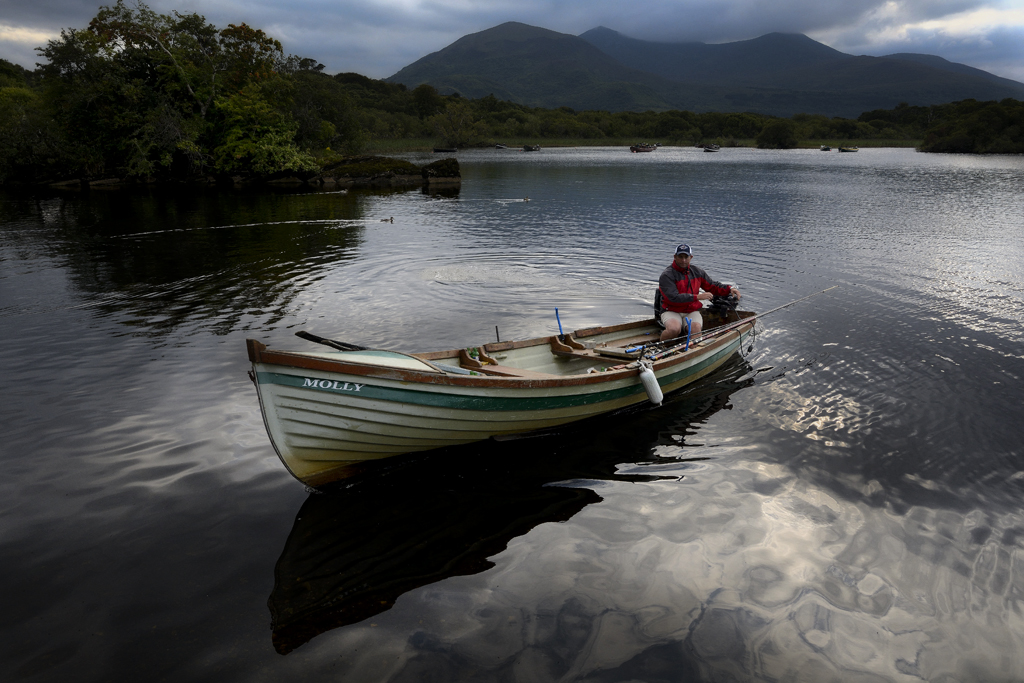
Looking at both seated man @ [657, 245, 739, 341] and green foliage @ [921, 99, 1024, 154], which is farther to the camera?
green foliage @ [921, 99, 1024, 154]

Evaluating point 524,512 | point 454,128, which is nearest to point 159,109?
point 524,512

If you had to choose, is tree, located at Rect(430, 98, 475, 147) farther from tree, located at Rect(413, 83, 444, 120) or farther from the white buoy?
the white buoy

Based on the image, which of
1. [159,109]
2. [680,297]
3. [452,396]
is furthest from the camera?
[159,109]

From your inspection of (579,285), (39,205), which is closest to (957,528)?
(579,285)

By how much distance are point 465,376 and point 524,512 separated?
6.56 feet

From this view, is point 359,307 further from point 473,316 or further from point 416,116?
point 416,116

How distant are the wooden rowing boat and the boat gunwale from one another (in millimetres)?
13

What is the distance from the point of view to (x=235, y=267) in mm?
21844

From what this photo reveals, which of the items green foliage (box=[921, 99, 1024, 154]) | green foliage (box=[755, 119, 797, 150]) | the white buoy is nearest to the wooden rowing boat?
the white buoy

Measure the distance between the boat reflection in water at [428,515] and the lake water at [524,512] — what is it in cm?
4

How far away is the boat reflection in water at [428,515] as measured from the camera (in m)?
6.11

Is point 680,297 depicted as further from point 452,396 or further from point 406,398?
point 406,398

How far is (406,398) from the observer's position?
24.6ft

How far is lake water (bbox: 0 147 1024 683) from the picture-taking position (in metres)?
5.54
